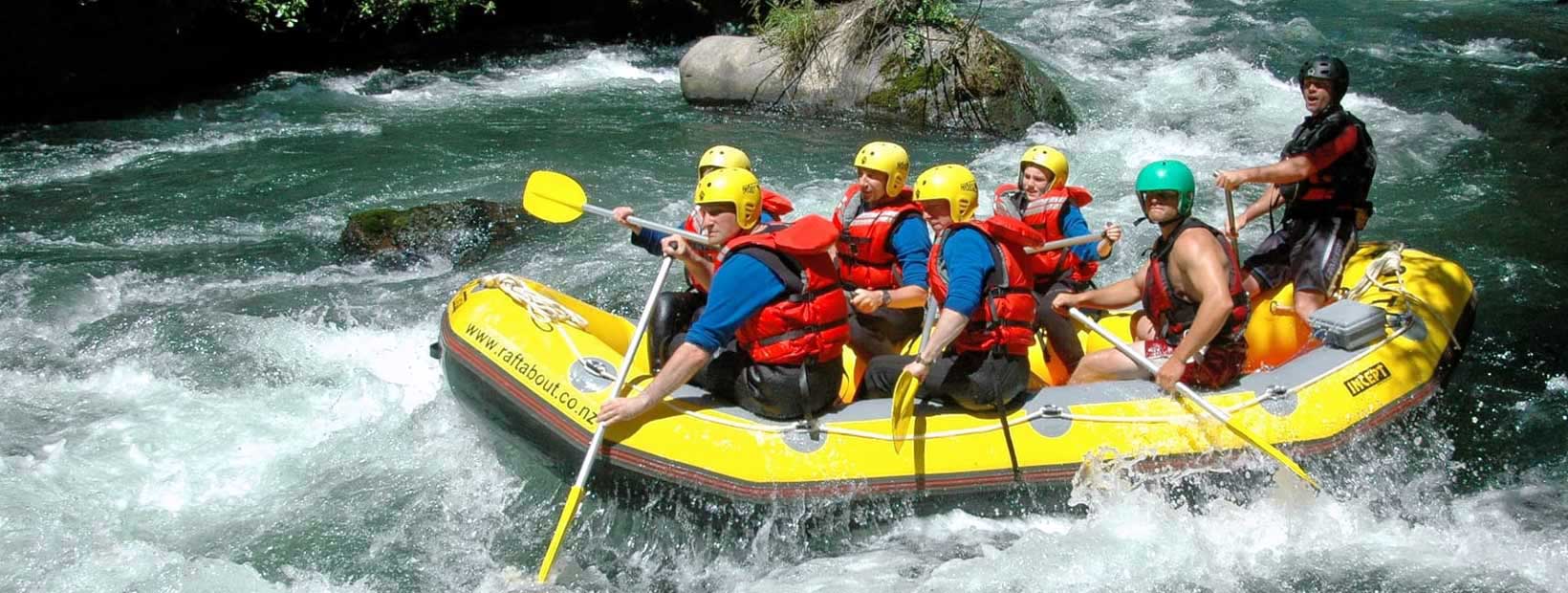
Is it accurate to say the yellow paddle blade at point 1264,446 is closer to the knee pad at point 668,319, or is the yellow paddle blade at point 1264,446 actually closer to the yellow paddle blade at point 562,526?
the knee pad at point 668,319

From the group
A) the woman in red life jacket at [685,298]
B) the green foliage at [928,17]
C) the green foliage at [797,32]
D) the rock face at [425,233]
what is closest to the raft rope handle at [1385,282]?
the woman in red life jacket at [685,298]

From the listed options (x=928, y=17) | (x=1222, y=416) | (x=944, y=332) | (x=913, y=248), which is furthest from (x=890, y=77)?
(x=944, y=332)

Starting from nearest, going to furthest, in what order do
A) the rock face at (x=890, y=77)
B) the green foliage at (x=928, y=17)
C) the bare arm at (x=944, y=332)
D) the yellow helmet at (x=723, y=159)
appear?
the bare arm at (x=944, y=332) < the yellow helmet at (x=723, y=159) < the rock face at (x=890, y=77) < the green foliage at (x=928, y=17)

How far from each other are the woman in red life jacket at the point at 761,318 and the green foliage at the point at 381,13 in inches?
385

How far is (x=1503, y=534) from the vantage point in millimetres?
5094

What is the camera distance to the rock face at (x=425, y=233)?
8.41 metres

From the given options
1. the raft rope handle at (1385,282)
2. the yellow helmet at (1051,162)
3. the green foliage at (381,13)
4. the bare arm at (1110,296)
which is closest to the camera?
the bare arm at (1110,296)

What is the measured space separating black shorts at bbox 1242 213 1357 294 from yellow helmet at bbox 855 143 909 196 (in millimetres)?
1671

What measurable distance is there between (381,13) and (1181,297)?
36.1 ft

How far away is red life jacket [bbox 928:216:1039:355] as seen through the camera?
15.1 feet

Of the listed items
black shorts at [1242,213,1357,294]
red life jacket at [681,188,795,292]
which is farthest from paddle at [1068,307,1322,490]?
red life jacket at [681,188,795,292]

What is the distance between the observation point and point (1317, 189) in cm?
552

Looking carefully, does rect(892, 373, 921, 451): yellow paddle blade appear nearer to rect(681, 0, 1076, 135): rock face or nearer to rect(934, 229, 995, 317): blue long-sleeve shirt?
rect(934, 229, 995, 317): blue long-sleeve shirt

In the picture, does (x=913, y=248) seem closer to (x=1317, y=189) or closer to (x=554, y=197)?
(x=554, y=197)
